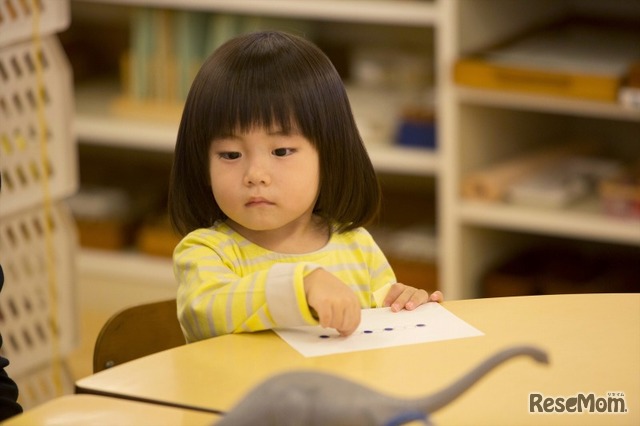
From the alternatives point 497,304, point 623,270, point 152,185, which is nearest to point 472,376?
point 497,304

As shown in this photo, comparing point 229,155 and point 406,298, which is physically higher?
point 229,155

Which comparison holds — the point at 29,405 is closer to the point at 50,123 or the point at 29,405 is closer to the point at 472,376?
the point at 50,123

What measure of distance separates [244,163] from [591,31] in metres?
1.60

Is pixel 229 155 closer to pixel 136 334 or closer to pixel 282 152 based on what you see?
pixel 282 152

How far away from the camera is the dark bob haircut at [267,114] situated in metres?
1.21

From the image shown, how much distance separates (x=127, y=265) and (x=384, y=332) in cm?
188

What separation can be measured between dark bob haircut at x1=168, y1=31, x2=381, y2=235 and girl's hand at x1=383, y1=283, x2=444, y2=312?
5.4 inches

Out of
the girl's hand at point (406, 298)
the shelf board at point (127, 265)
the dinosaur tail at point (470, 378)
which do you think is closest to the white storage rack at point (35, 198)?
the shelf board at point (127, 265)

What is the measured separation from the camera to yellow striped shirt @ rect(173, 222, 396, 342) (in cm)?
112

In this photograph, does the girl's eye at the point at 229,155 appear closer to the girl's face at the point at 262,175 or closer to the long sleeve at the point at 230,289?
the girl's face at the point at 262,175

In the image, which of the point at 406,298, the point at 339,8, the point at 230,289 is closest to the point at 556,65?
the point at 339,8

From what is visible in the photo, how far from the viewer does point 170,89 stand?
2.86 meters

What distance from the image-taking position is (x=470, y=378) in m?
0.82

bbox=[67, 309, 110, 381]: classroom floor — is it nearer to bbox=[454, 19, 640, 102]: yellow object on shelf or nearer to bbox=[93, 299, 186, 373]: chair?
bbox=[454, 19, 640, 102]: yellow object on shelf
